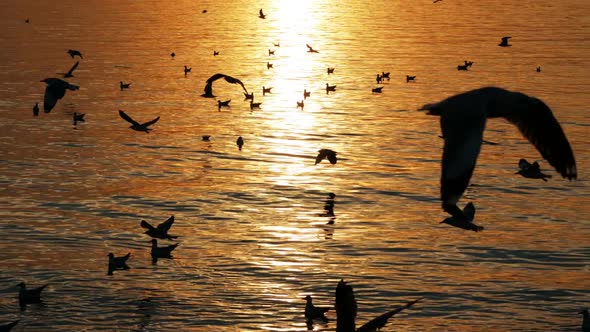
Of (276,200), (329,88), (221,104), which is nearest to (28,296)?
(276,200)

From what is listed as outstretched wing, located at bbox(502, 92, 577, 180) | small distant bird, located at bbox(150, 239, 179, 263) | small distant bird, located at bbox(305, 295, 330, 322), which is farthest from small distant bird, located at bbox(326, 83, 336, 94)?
outstretched wing, located at bbox(502, 92, 577, 180)

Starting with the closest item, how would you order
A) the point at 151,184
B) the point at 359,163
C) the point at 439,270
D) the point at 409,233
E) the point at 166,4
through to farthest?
the point at 439,270
the point at 409,233
the point at 151,184
the point at 359,163
the point at 166,4

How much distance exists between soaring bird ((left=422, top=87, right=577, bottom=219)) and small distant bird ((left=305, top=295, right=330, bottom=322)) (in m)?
10.4

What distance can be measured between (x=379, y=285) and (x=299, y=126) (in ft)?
75.7

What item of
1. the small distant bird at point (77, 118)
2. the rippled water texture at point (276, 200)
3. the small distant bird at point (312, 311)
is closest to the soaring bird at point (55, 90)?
the rippled water texture at point (276, 200)

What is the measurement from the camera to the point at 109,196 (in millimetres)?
35625

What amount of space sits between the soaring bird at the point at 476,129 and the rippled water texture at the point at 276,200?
10.6 metres

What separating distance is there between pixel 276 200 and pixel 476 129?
24.1 meters

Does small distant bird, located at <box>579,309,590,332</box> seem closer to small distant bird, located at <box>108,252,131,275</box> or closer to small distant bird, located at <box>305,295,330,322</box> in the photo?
small distant bird, located at <box>305,295,330,322</box>

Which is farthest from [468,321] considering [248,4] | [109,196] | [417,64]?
[248,4]

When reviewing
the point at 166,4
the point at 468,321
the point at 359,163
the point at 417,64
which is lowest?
the point at 468,321

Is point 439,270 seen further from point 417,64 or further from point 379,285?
point 417,64

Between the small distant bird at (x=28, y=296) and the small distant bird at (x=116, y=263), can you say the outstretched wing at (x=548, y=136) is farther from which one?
the small distant bird at (x=116, y=263)

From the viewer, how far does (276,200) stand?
115 feet
